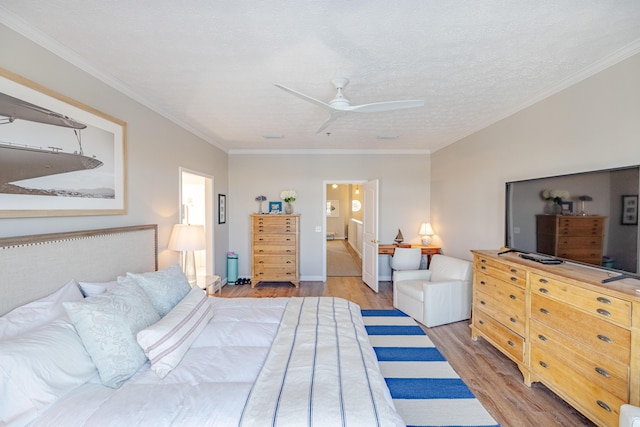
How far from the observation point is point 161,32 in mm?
1827

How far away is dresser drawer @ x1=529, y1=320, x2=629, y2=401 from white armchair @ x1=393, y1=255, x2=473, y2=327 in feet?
4.08

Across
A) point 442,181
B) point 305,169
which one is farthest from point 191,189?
point 442,181

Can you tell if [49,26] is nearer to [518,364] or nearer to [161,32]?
[161,32]

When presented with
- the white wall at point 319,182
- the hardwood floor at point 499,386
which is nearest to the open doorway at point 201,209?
the white wall at point 319,182

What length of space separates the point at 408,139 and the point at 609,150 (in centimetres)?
274

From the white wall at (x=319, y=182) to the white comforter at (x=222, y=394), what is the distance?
3.87 m

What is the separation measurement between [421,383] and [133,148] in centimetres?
343

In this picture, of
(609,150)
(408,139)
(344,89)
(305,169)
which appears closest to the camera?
(609,150)

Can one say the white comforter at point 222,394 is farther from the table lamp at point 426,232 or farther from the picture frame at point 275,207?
the table lamp at point 426,232

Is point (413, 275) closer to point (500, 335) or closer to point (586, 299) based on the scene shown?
point (500, 335)

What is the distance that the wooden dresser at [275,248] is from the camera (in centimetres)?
521

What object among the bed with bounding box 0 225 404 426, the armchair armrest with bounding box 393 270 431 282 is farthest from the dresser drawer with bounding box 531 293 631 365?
the armchair armrest with bounding box 393 270 431 282

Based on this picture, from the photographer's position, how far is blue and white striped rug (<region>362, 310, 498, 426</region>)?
1.90 m

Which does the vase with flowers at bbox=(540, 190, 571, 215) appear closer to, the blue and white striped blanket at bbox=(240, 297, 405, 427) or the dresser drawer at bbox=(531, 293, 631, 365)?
the dresser drawer at bbox=(531, 293, 631, 365)
